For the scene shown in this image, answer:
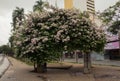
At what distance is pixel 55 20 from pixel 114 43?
102ft

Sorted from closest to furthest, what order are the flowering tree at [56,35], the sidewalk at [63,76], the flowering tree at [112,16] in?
the sidewalk at [63,76], the flowering tree at [56,35], the flowering tree at [112,16]

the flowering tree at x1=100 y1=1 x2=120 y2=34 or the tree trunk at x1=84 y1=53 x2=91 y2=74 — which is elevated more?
the flowering tree at x1=100 y1=1 x2=120 y2=34

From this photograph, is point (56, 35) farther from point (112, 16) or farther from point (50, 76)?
point (112, 16)

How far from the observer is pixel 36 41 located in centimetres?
2252

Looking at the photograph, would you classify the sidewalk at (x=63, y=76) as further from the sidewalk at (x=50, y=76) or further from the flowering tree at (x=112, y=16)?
the flowering tree at (x=112, y=16)

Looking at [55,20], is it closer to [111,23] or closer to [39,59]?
[39,59]

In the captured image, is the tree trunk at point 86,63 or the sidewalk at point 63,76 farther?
the tree trunk at point 86,63

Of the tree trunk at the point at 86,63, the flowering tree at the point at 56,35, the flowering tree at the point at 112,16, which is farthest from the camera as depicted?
the flowering tree at the point at 112,16

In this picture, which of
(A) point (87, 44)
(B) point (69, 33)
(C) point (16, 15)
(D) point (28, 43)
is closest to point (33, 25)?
(D) point (28, 43)

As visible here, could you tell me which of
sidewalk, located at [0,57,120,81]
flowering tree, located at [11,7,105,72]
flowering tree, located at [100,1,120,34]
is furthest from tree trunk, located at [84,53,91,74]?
flowering tree, located at [100,1,120,34]

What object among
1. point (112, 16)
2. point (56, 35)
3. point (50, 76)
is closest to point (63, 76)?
point (50, 76)

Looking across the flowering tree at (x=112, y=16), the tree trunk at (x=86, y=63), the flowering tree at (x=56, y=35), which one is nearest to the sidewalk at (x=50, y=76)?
the tree trunk at (x=86, y=63)

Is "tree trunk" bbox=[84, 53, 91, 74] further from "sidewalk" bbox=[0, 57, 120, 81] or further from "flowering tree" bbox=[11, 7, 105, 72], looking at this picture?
"sidewalk" bbox=[0, 57, 120, 81]

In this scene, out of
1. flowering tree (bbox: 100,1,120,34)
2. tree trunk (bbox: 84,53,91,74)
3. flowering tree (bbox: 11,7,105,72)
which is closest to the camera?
flowering tree (bbox: 11,7,105,72)
